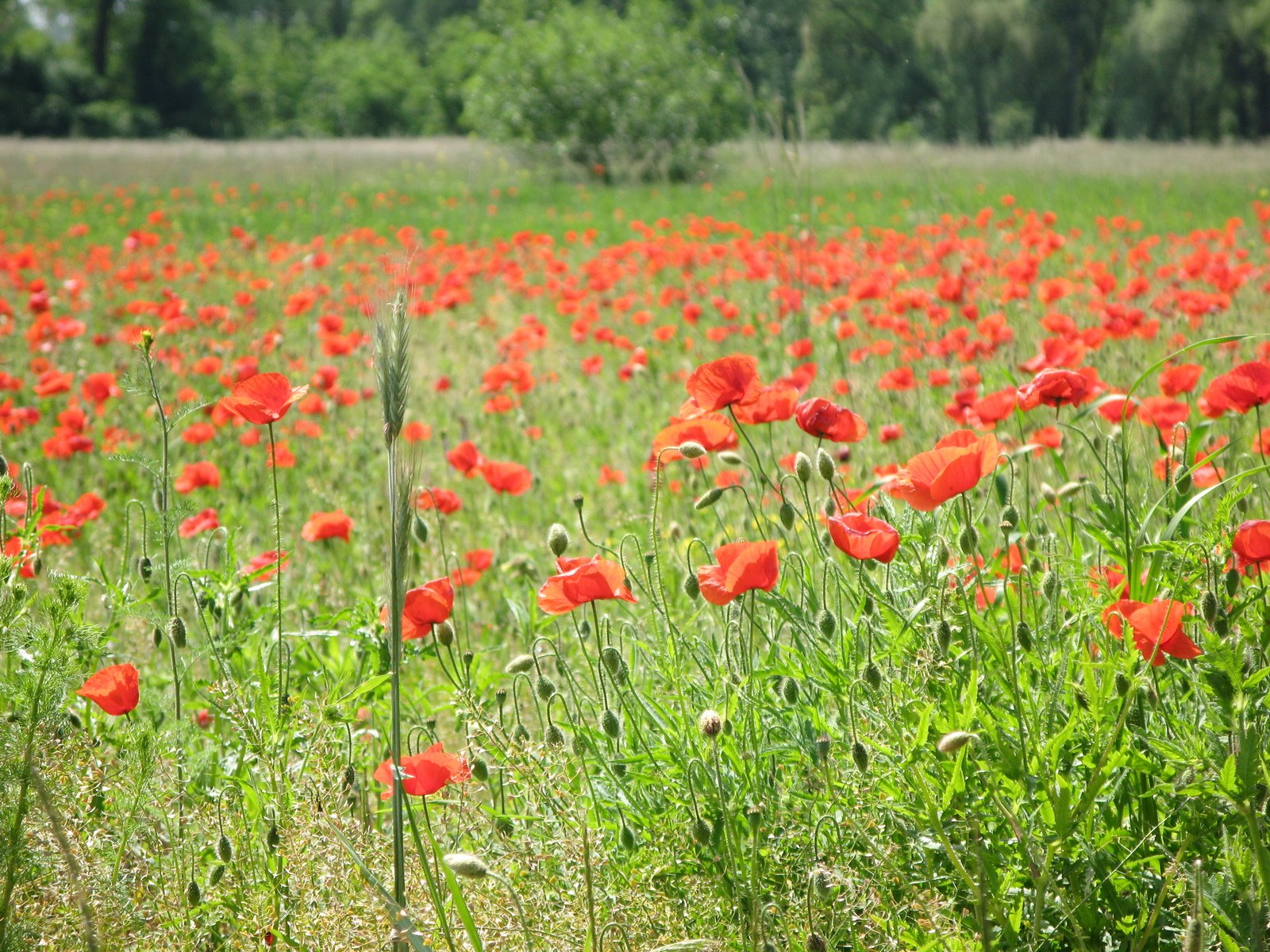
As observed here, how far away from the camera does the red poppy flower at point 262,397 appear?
1663mm

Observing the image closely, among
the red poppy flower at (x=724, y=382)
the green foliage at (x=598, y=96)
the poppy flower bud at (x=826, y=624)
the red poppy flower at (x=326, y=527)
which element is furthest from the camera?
the green foliage at (x=598, y=96)

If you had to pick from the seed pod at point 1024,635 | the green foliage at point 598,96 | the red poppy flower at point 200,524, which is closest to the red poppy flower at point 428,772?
the seed pod at point 1024,635

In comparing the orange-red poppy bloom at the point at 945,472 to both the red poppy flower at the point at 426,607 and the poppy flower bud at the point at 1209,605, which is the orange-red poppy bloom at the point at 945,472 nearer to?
the poppy flower bud at the point at 1209,605

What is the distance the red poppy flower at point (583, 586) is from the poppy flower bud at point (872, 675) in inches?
13.6

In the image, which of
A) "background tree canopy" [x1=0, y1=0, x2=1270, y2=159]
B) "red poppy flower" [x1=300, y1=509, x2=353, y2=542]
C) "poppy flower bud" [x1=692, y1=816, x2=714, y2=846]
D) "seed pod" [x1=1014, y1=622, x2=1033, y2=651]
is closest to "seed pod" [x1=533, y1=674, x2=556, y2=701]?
"poppy flower bud" [x1=692, y1=816, x2=714, y2=846]

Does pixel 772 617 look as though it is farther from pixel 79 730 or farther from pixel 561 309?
pixel 561 309

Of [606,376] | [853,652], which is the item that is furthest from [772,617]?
[606,376]

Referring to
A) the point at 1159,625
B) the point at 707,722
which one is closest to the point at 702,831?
the point at 707,722

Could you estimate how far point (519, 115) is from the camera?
1922 cm

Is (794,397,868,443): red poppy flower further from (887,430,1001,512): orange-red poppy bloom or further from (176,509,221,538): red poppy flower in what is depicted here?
(176,509,221,538): red poppy flower

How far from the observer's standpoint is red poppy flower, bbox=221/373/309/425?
166 cm

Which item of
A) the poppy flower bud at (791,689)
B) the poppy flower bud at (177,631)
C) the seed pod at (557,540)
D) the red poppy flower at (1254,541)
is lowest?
the poppy flower bud at (791,689)

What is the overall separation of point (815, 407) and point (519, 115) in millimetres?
18702

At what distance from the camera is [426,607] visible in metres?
1.64
